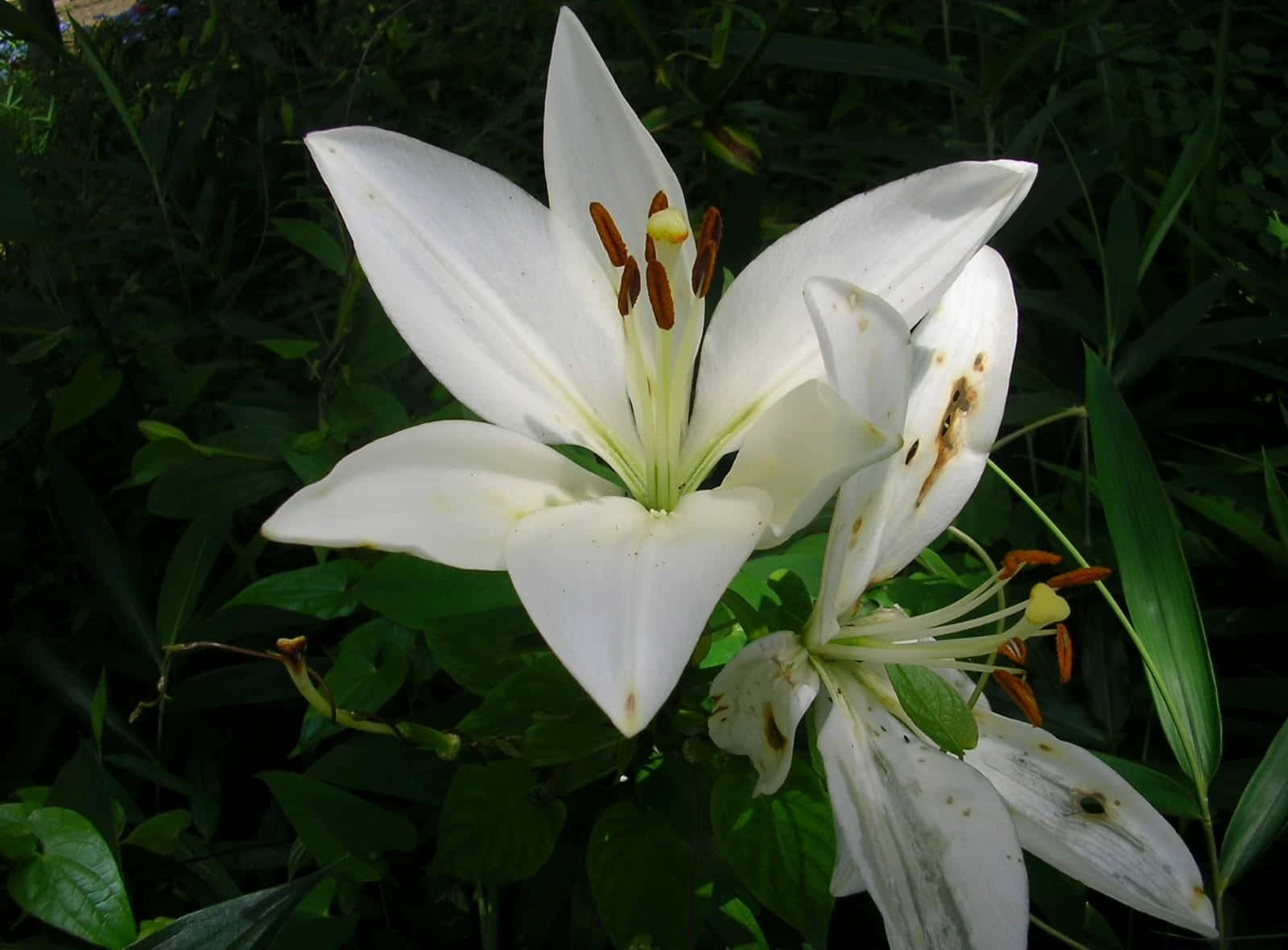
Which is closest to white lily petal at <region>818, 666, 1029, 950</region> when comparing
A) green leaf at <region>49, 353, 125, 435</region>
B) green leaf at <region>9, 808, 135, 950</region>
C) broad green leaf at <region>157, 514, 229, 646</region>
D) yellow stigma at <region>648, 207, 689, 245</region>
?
yellow stigma at <region>648, 207, 689, 245</region>

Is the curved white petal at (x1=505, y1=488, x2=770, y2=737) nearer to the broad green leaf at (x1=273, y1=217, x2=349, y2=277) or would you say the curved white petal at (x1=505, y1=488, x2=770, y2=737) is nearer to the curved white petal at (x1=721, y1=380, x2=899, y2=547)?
the curved white petal at (x1=721, y1=380, x2=899, y2=547)

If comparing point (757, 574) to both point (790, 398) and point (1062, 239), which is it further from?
point (1062, 239)

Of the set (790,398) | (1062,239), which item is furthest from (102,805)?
(1062,239)

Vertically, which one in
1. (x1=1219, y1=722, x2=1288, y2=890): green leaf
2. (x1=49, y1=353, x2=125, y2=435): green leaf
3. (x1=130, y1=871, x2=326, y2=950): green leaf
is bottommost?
(x1=1219, y1=722, x2=1288, y2=890): green leaf

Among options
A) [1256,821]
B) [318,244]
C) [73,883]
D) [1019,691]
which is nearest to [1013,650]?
[1019,691]

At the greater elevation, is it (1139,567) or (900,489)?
(900,489)

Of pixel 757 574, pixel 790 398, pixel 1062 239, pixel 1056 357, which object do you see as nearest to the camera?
pixel 790 398

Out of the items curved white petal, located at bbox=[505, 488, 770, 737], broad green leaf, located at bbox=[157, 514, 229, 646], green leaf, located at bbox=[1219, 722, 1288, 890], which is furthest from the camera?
broad green leaf, located at bbox=[157, 514, 229, 646]

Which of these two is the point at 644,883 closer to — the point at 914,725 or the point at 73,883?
the point at 914,725
